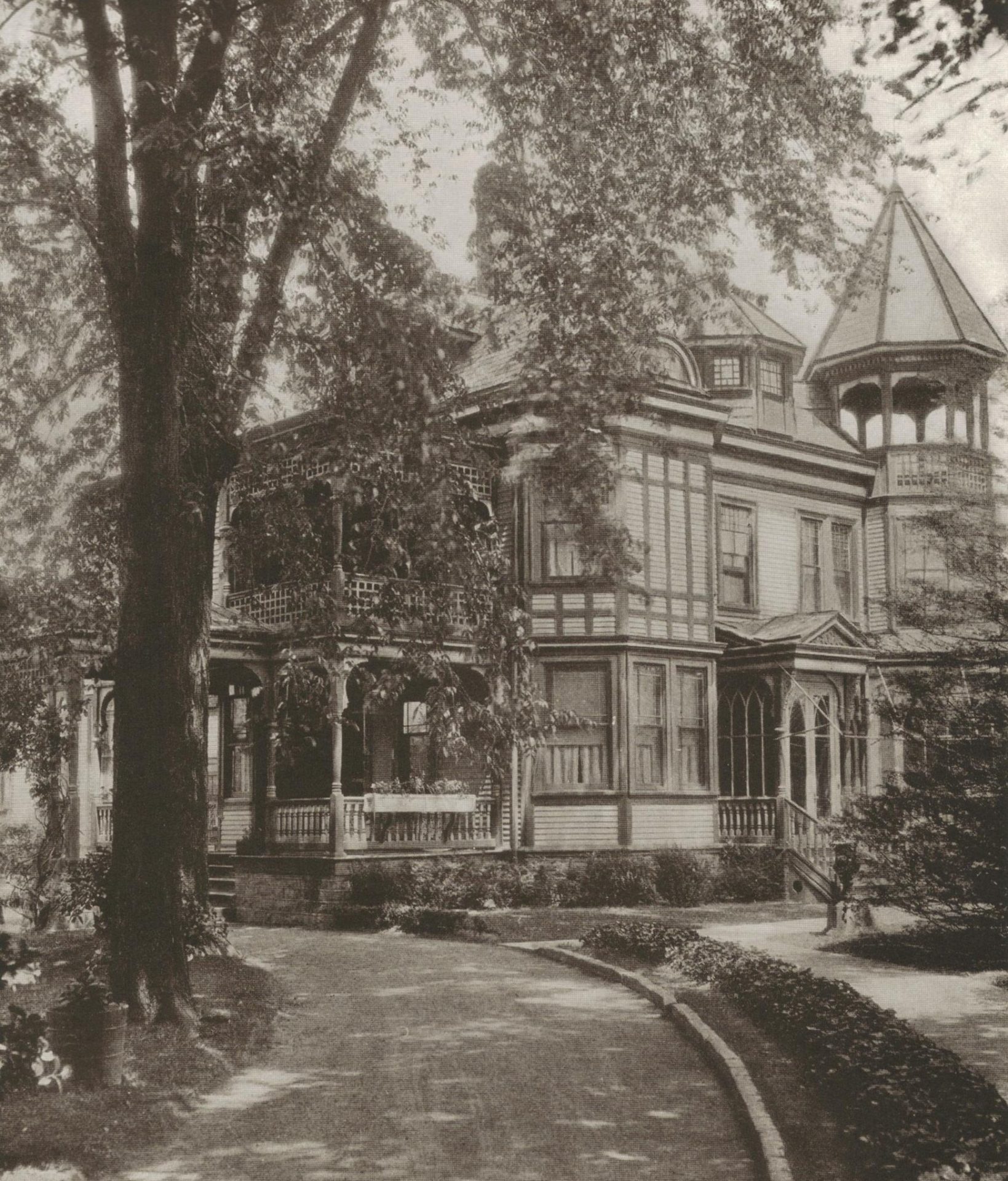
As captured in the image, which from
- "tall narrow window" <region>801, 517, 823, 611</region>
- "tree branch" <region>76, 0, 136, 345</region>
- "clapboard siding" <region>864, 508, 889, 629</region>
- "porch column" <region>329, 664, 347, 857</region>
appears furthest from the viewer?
"clapboard siding" <region>864, 508, 889, 629</region>

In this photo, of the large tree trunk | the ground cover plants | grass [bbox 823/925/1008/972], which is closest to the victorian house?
the ground cover plants

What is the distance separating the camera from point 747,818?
2666cm

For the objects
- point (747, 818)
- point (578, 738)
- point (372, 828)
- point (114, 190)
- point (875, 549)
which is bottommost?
point (747, 818)

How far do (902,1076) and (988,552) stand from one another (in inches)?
194

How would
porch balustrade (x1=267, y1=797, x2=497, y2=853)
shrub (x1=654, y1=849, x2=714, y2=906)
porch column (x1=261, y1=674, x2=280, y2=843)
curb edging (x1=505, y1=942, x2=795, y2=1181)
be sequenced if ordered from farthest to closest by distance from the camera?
1. shrub (x1=654, y1=849, x2=714, y2=906)
2. porch column (x1=261, y1=674, x2=280, y2=843)
3. porch balustrade (x1=267, y1=797, x2=497, y2=853)
4. curb edging (x1=505, y1=942, x2=795, y2=1181)

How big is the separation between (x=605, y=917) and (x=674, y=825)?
6.09 metres

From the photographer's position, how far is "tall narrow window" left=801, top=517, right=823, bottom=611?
1230 inches

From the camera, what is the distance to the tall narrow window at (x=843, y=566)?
32.0 metres

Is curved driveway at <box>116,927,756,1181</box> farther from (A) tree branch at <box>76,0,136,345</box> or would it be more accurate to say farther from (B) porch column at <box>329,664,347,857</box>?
(B) porch column at <box>329,664,347,857</box>

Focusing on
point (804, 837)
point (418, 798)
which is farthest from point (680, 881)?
point (418, 798)

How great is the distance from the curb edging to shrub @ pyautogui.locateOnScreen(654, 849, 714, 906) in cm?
601

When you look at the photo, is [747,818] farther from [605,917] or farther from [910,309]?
[910,309]

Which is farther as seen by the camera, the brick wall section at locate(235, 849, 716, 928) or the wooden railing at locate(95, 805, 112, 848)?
the wooden railing at locate(95, 805, 112, 848)

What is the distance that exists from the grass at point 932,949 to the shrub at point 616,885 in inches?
213
